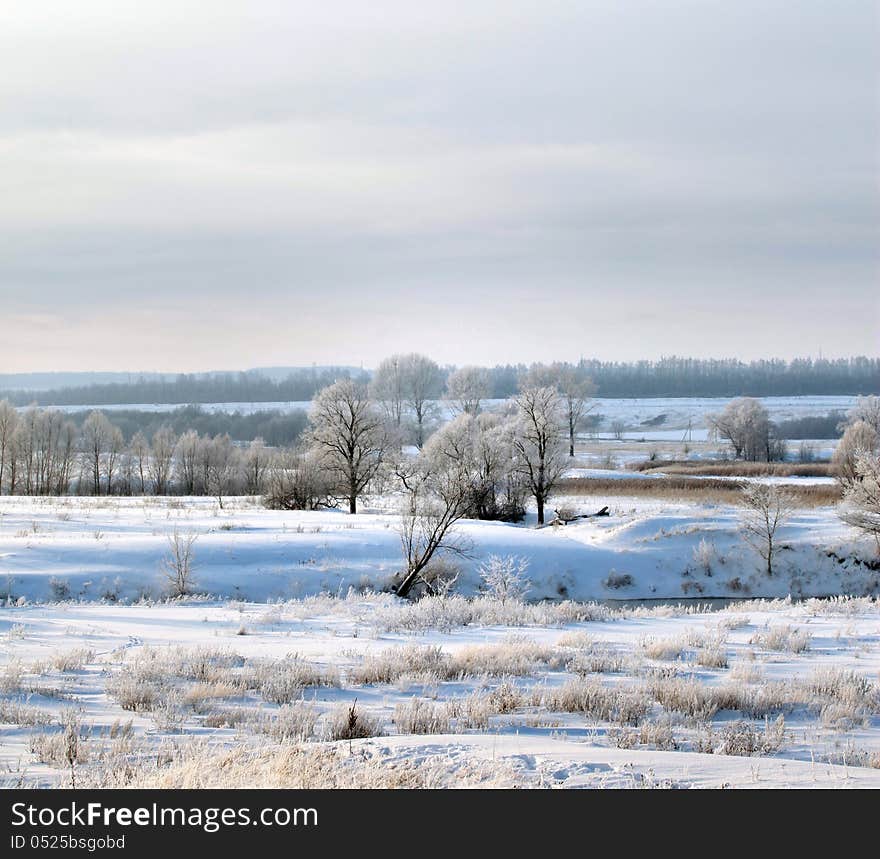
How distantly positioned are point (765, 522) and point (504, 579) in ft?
53.8

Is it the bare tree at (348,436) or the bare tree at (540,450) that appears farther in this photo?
the bare tree at (348,436)

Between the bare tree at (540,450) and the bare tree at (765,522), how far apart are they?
1542 cm

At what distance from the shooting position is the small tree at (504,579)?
88.7 ft

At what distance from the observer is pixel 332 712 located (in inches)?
329

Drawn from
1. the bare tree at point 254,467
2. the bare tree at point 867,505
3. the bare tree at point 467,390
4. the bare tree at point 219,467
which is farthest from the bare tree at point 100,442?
the bare tree at point 867,505

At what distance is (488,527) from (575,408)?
2607 inches

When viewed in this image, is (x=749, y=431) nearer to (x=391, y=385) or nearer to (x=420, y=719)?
(x=391, y=385)

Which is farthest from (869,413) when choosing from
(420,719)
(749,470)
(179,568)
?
(420,719)

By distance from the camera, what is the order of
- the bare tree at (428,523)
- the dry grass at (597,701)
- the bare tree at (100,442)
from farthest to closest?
the bare tree at (100,442), the bare tree at (428,523), the dry grass at (597,701)

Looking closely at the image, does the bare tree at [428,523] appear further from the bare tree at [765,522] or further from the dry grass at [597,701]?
the dry grass at [597,701]

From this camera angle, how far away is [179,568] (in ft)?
91.7

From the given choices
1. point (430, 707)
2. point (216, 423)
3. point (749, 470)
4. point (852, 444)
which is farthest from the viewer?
point (216, 423)

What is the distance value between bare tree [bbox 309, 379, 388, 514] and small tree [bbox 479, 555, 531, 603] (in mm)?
22809
